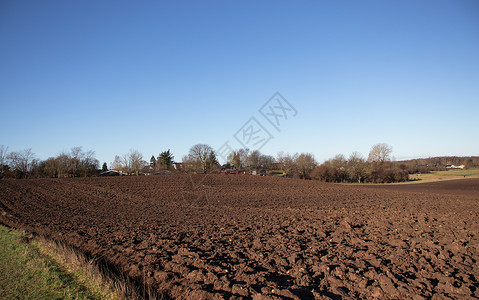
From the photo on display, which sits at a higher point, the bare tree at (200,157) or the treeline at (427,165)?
the bare tree at (200,157)

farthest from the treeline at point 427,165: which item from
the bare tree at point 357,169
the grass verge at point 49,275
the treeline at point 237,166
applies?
the grass verge at point 49,275

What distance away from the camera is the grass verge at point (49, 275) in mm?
6016

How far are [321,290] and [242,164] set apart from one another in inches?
3127

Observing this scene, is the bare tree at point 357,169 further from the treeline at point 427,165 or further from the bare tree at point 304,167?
the treeline at point 427,165

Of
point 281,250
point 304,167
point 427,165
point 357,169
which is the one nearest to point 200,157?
point 304,167

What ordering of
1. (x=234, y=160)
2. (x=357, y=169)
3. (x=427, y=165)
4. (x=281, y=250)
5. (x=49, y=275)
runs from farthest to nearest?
(x=427, y=165) < (x=234, y=160) < (x=357, y=169) < (x=281, y=250) < (x=49, y=275)

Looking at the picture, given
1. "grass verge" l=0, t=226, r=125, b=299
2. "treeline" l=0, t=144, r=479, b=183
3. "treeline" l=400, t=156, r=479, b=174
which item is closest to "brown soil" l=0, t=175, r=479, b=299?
"grass verge" l=0, t=226, r=125, b=299

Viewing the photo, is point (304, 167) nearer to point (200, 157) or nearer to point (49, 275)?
point (200, 157)

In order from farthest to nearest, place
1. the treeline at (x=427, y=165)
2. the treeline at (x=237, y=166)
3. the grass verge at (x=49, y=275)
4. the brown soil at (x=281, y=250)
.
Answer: the treeline at (x=427, y=165)
the treeline at (x=237, y=166)
the grass verge at (x=49, y=275)
the brown soil at (x=281, y=250)

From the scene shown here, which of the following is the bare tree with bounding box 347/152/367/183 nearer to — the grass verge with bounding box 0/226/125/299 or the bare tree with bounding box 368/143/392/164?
the bare tree with bounding box 368/143/392/164

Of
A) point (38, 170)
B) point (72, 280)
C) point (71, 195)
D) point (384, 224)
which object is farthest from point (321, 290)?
point (38, 170)

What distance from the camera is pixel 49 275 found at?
6.96 meters

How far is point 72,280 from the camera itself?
22.2ft

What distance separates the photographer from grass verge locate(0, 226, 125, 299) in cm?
602
